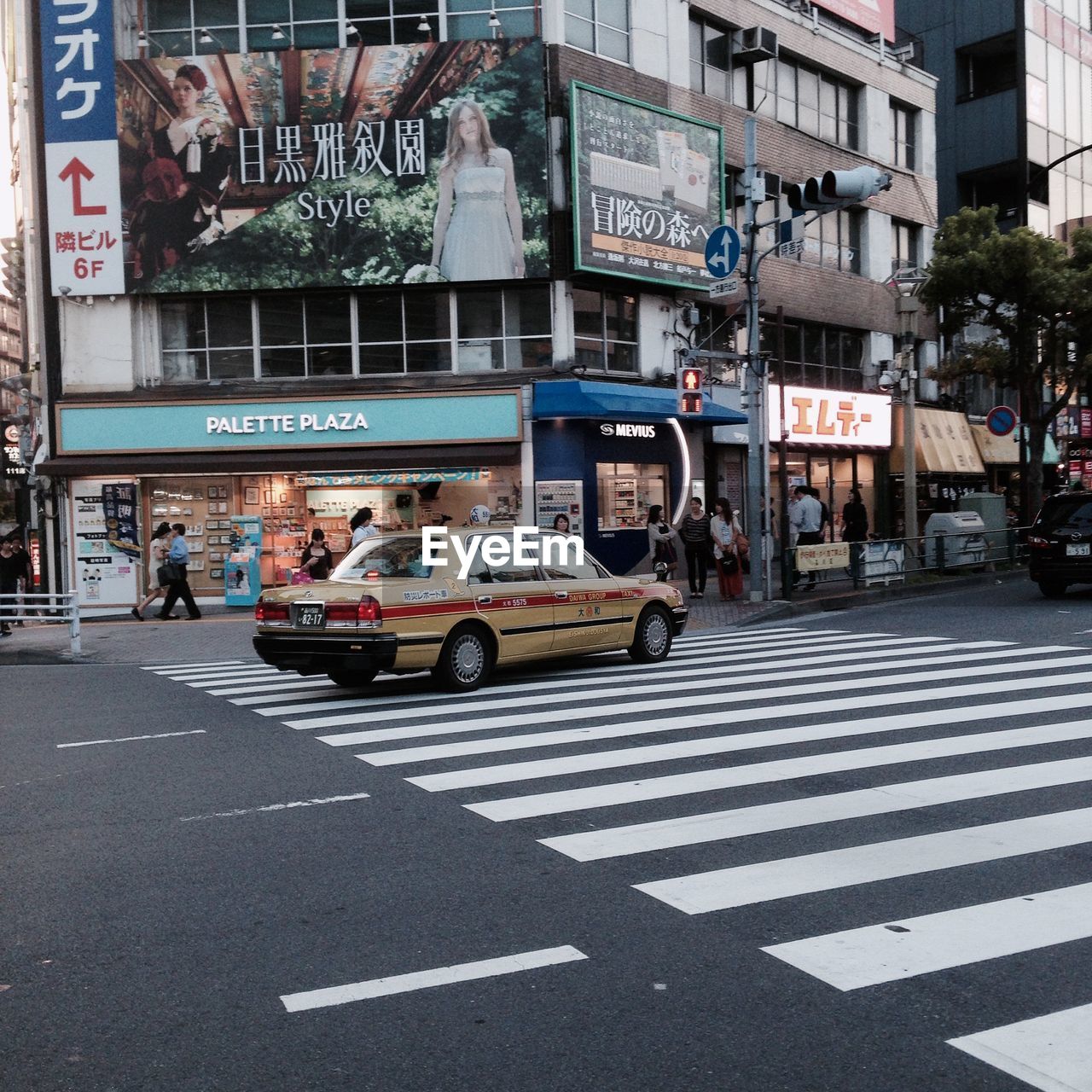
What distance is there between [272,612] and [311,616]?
0.49m

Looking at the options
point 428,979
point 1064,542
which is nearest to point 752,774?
point 428,979

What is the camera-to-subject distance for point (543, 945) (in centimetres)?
459

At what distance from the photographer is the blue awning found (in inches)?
927

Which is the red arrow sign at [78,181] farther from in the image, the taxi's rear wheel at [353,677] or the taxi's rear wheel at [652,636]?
the taxi's rear wheel at [652,636]

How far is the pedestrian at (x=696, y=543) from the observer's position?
21.5 m

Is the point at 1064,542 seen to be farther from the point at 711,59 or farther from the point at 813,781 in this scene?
the point at 711,59

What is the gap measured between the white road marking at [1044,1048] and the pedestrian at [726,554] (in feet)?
56.8

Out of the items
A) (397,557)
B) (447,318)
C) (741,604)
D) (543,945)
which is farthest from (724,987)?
(447,318)

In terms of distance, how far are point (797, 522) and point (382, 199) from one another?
10.6 meters

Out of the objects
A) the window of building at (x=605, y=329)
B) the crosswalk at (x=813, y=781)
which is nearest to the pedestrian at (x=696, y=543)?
the window of building at (x=605, y=329)

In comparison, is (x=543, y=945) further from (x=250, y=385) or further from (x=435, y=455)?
(x=250, y=385)

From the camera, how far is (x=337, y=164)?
78.3 ft

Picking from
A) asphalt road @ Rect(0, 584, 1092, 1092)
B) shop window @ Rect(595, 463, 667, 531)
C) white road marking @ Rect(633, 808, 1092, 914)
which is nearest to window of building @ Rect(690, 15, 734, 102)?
shop window @ Rect(595, 463, 667, 531)

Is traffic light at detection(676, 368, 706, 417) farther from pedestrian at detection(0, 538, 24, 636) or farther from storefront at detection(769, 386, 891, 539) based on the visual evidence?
pedestrian at detection(0, 538, 24, 636)
